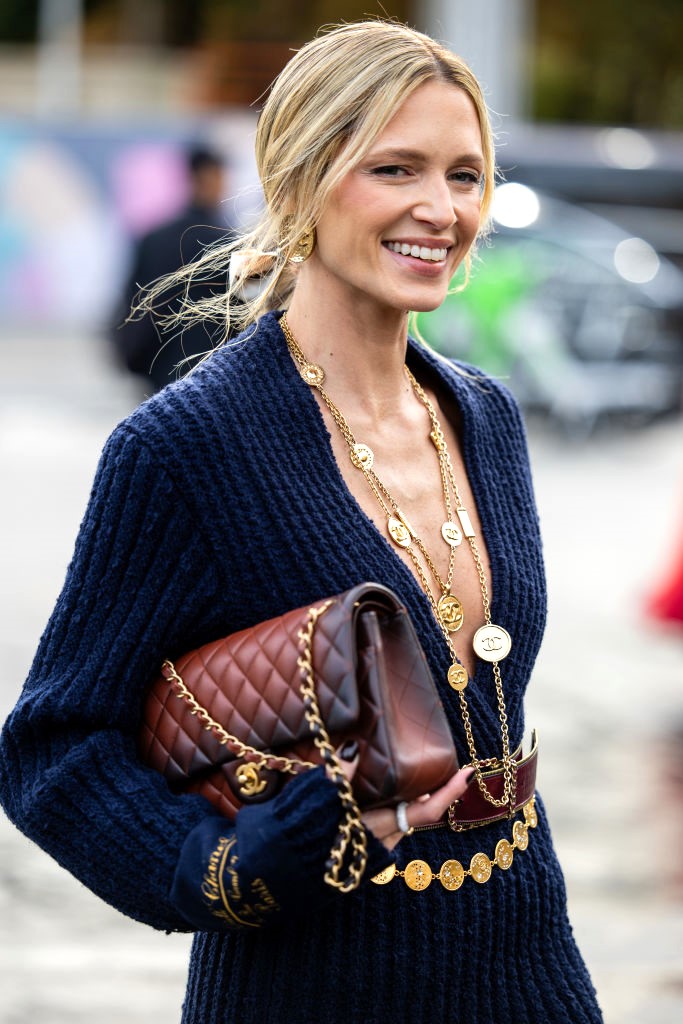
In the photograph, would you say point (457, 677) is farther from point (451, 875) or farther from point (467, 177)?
point (467, 177)

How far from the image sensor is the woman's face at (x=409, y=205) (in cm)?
199

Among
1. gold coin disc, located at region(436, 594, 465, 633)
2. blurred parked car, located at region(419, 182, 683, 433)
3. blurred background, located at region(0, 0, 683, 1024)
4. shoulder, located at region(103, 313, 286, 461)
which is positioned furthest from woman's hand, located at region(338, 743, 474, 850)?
blurred parked car, located at region(419, 182, 683, 433)

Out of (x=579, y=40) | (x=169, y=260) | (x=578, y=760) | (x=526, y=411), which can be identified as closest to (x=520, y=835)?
(x=578, y=760)

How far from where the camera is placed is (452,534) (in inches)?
83.7

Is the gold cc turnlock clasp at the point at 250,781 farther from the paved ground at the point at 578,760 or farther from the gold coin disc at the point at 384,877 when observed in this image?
the paved ground at the point at 578,760

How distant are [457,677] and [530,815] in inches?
9.2

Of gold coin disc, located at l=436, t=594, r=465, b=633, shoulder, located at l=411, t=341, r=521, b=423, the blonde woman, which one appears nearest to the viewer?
the blonde woman

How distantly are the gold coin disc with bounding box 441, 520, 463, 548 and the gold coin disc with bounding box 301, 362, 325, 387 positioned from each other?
0.81 ft

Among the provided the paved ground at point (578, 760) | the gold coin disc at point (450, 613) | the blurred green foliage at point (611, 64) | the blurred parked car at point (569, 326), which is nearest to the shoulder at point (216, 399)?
the gold coin disc at point (450, 613)

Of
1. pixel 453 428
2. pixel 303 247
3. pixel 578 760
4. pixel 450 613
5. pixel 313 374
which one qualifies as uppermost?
pixel 303 247

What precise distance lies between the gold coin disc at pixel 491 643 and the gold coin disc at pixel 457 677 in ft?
0.16

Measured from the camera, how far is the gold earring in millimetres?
2083


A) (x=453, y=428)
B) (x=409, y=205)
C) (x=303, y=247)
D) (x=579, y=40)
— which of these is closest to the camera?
(x=409, y=205)

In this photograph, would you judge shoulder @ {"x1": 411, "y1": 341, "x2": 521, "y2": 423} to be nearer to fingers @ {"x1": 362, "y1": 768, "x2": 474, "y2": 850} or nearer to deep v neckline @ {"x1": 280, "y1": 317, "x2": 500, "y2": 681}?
deep v neckline @ {"x1": 280, "y1": 317, "x2": 500, "y2": 681}
